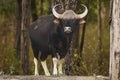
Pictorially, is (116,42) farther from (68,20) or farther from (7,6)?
(7,6)

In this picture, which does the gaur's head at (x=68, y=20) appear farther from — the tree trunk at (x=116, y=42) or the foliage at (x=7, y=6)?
the foliage at (x=7, y=6)

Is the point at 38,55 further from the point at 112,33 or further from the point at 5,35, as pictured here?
the point at 5,35

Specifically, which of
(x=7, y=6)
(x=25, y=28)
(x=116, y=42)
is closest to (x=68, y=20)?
(x=116, y=42)

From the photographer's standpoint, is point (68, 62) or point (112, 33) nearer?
point (112, 33)

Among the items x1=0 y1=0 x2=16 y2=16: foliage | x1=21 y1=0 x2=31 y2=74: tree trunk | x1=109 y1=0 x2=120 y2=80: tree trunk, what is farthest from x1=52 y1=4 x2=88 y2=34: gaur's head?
x1=0 y1=0 x2=16 y2=16: foliage

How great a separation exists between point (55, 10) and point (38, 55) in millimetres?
1629

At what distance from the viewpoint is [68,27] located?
1170 centimetres

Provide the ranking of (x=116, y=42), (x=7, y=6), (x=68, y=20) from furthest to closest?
(x=7, y=6), (x=68, y=20), (x=116, y=42)

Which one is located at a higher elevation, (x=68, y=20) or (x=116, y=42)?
(x=68, y=20)

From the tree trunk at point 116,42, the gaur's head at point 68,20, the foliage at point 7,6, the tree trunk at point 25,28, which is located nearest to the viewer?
the tree trunk at point 116,42

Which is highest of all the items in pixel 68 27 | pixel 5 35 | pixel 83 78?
pixel 68 27

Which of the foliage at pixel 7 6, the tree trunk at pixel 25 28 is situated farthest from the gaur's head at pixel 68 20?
the foliage at pixel 7 6

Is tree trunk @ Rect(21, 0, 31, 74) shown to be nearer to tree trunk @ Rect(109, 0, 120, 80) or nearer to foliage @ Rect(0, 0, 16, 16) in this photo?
tree trunk @ Rect(109, 0, 120, 80)

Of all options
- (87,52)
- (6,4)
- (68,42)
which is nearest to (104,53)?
(87,52)
